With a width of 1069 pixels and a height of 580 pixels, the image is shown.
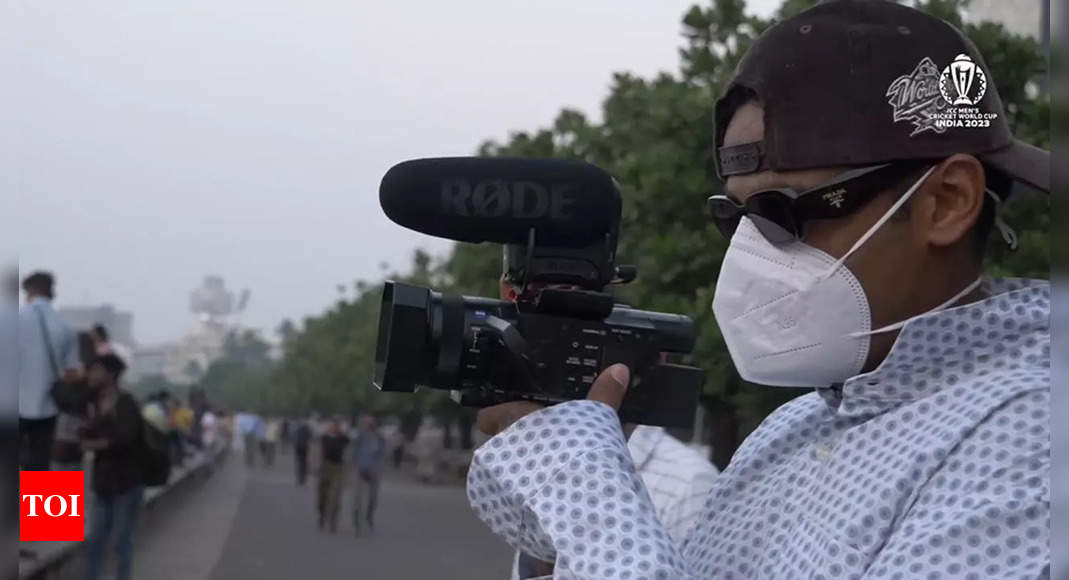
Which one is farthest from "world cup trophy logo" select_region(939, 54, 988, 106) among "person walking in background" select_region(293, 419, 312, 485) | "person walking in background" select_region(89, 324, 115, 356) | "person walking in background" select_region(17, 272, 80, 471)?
"person walking in background" select_region(293, 419, 312, 485)

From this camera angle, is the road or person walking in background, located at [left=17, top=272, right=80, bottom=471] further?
the road

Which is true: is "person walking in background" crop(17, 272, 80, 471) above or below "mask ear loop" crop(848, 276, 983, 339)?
below

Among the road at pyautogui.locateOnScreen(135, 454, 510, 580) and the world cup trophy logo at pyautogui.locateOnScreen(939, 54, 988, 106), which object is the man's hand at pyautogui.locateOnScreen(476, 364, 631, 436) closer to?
the world cup trophy logo at pyautogui.locateOnScreen(939, 54, 988, 106)

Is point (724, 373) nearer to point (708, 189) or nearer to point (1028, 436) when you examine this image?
point (708, 189)

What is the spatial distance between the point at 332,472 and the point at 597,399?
2038 cm

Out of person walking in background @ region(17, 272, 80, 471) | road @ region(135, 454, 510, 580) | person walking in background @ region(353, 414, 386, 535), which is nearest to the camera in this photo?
person walking in background @ region(17, 272, 80, 471)

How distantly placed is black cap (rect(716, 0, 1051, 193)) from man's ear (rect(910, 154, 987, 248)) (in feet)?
0.07

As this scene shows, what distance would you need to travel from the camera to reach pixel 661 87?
12.0 m

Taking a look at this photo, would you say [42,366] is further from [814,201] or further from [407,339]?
[814,201]

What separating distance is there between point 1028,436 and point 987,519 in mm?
114

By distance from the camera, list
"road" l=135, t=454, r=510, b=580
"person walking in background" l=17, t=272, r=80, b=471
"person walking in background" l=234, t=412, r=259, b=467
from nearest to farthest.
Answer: "person walking in background" l=17, t=272, r=80, b=471, "road" l=135, t=454, r=510, b=580, "person walking in background" l=234, t=412, r=259, b=467

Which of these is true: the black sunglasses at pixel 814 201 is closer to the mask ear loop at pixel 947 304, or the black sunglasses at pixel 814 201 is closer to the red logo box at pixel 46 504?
the mask ear loop at pixel 947 304

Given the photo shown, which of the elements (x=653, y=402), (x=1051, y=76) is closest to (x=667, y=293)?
(x=653, y=402)

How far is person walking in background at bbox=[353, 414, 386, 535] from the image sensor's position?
2189cm
